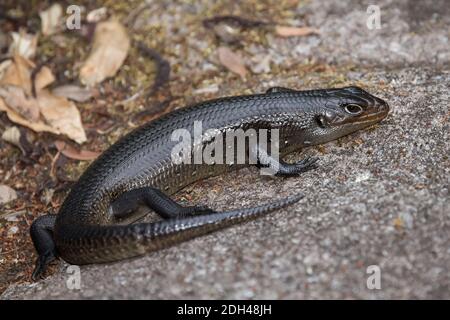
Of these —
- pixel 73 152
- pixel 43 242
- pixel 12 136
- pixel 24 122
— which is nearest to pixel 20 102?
pixel 24 122

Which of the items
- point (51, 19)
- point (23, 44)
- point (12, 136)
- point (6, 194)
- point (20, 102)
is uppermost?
point (51, 19)

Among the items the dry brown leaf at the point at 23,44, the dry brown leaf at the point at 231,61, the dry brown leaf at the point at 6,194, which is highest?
the dry brown leaf at the point at 23,44

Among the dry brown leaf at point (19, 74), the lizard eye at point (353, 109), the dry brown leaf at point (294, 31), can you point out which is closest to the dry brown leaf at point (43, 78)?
the dry brown leaf at point (19, 74)

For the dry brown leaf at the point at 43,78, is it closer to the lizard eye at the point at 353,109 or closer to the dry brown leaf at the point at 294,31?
the dry brown leaf at the point at 294,31

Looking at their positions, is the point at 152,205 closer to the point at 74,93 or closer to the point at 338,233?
the point at 338,233

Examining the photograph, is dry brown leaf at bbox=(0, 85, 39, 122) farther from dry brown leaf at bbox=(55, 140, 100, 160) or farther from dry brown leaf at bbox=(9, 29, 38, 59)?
dry brown leaf at bbox=(9, 29, 38, 59)

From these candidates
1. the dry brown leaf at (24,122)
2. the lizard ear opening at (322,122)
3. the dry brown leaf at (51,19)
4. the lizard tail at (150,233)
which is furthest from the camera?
the dry brown leaf at (51,19)

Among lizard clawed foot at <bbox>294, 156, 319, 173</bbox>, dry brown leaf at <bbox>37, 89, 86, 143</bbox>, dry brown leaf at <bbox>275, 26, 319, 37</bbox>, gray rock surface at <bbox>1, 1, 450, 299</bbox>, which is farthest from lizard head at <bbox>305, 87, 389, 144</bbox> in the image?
dry brown leaf at <bbox>37, 89, 86, 143</bbox>
